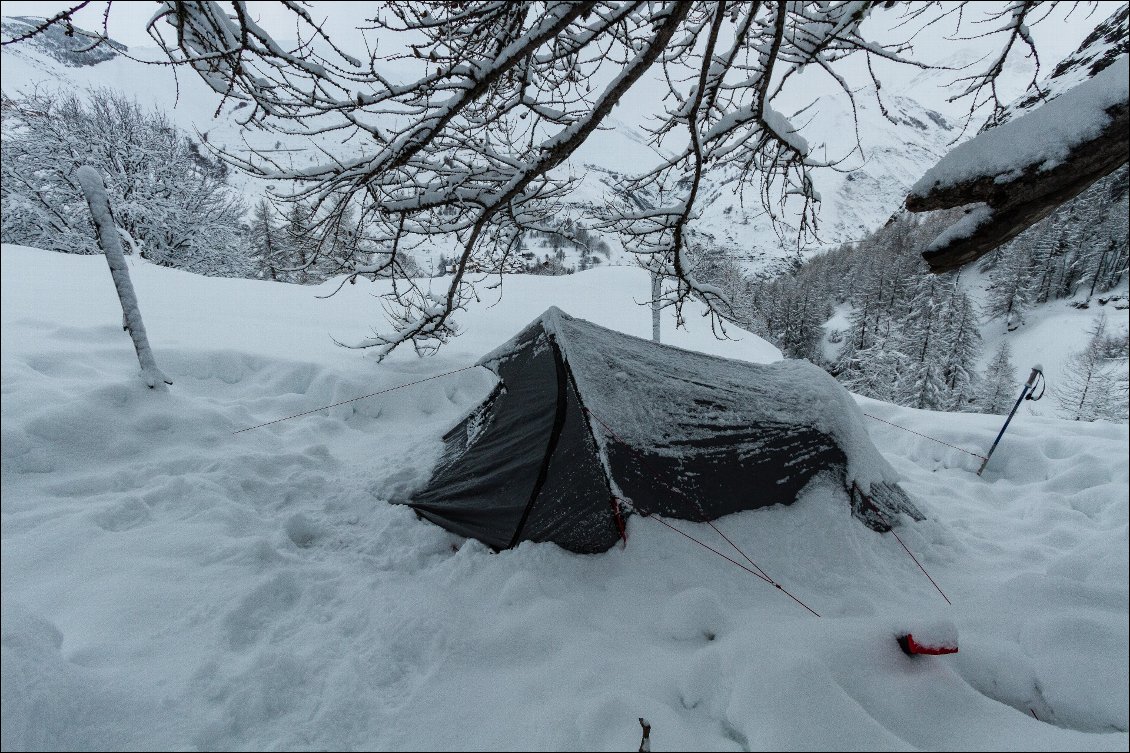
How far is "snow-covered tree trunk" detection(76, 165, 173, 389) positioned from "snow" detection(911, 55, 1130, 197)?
481 centimetres

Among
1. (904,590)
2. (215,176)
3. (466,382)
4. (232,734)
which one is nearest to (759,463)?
(904,590)

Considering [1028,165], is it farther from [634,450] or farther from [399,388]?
[399,388]

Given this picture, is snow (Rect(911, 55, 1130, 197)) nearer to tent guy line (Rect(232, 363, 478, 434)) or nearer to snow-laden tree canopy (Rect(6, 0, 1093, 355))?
snow-laden tree canopy (Rect(6, 0, 1093, 355))

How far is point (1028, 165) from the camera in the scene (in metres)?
1.69

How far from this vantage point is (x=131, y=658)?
74.2 inches

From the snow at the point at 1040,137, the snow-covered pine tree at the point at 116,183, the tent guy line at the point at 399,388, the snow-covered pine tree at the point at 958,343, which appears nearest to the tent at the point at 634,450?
the tent guy line at the point at 399,388

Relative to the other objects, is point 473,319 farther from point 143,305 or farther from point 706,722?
point 706,722

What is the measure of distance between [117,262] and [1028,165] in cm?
541

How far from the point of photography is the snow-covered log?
4.88 ft

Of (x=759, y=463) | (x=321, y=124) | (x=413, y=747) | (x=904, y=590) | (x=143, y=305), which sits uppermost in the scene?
(x=321, y=124)

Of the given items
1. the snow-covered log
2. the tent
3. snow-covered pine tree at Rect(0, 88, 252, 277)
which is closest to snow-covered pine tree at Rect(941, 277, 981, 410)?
the tent

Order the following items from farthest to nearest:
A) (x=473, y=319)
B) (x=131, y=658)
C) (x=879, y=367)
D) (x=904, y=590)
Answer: (x=879, y=367), (x=473, y=319), (x=904, y=590), (x=131, y=658)

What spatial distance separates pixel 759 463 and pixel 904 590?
1117 mm

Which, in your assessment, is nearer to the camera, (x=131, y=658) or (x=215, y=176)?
(x=131, y=658)
